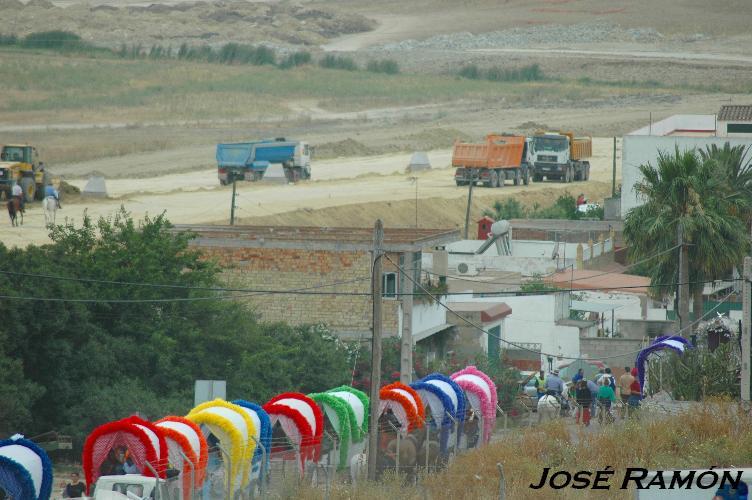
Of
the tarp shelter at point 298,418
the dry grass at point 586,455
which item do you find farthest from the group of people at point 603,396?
the tarp shelter at point 298,418

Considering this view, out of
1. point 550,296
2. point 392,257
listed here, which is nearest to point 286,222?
point 550,296

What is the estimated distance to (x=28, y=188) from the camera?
55969 millimetres

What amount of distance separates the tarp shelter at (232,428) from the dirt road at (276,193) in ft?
89.9

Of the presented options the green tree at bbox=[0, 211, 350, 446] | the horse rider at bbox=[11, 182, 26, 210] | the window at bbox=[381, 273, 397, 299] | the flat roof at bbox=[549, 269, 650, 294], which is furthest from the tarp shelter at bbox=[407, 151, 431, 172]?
the green tree at bbox=[0, 211, 350, 446]

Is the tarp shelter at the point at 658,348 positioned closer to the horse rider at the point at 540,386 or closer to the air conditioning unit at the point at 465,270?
the horse rider at the point at 540,386

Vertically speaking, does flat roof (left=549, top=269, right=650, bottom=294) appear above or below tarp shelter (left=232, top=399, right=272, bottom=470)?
below

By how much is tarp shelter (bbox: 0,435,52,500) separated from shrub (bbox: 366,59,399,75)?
435 ft

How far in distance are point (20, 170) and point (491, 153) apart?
2634 cm

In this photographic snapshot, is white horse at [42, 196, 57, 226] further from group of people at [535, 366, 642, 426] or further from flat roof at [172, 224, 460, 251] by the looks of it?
group of people at [535, 366, 642, 426]

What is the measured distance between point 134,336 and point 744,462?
13668 mm

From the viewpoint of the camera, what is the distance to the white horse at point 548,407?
26775 mm

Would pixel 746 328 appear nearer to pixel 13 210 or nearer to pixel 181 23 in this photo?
pixel 13 210

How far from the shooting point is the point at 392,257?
114 feet

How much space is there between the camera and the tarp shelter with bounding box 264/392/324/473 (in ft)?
69.3
